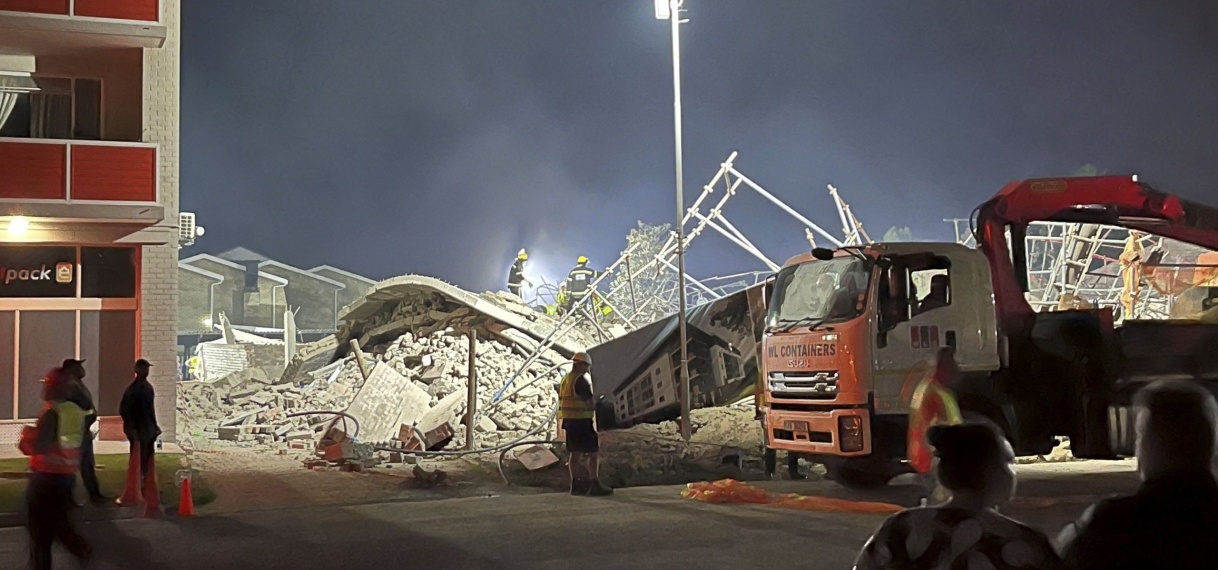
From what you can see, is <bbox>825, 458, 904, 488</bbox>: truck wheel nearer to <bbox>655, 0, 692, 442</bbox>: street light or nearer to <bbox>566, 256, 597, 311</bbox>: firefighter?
<bbox>655, 0, 692, 442</bbox>: street light

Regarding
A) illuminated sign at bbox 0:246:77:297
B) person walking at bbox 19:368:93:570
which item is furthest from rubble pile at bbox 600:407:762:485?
illuminated sign at bbox 0:246:77:297

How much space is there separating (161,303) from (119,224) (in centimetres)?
157

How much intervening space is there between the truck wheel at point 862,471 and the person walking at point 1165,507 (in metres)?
10.8

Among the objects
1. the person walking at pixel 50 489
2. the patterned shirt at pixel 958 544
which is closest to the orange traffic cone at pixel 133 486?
the person walking at pixel 50 489

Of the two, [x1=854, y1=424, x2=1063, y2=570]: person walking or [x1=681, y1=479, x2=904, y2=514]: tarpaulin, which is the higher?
[x1=854, y1=424, x2=1063, y2=570]: person walking

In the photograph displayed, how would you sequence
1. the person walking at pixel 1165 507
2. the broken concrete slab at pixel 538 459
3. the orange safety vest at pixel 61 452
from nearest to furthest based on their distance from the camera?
the person walking at pixel 1165 507 → the orange safety vest at pixel 61 452 → the broken concrete slab at pixel 538 459

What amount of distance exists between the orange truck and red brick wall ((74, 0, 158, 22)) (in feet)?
41.7

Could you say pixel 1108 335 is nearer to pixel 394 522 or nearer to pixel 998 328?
pixel 998 328

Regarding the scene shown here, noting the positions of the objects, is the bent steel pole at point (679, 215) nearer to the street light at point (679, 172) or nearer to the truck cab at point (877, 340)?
the street light at point (679, 172)

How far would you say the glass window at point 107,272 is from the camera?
19516 millimetres

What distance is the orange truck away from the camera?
1254cm

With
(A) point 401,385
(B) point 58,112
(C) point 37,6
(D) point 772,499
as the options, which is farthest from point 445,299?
(D) point 772,499

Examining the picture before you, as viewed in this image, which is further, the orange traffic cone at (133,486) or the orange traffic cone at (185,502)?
the orange traffic cone at (133,486)

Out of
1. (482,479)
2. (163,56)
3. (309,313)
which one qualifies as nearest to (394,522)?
(482,479)
